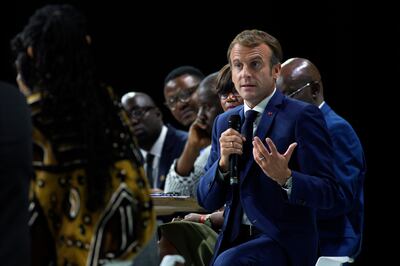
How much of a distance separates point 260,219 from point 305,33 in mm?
3196

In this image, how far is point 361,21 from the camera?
5.70 m

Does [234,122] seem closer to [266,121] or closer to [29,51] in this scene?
[266,121]

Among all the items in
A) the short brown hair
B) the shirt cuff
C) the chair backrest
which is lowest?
the chair backrest

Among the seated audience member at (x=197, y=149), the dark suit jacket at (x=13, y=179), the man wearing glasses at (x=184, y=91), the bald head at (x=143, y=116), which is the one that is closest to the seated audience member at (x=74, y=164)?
the dark suit jacket at (x=13, y=179)

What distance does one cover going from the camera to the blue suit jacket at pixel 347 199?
3.57m

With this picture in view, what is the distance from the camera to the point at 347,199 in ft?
11.6

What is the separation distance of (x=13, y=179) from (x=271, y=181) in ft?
4.17

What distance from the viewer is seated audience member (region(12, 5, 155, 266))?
2205 millimetres

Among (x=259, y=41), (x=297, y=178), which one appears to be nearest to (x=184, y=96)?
(x=259, y=41)

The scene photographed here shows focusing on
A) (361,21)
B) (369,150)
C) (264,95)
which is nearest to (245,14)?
(361,21)

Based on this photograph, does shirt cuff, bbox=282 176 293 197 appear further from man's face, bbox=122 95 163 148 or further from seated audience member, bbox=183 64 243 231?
man's face, bbox=122 95 163 148

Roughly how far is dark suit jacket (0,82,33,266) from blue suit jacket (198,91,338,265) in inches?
46.3

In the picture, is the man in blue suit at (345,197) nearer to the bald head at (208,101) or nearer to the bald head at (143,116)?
the bald head at (208,101)

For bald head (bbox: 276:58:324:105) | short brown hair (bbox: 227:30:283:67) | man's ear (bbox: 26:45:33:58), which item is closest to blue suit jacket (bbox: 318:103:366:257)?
bald head (bbox: 276:58:324:105)
